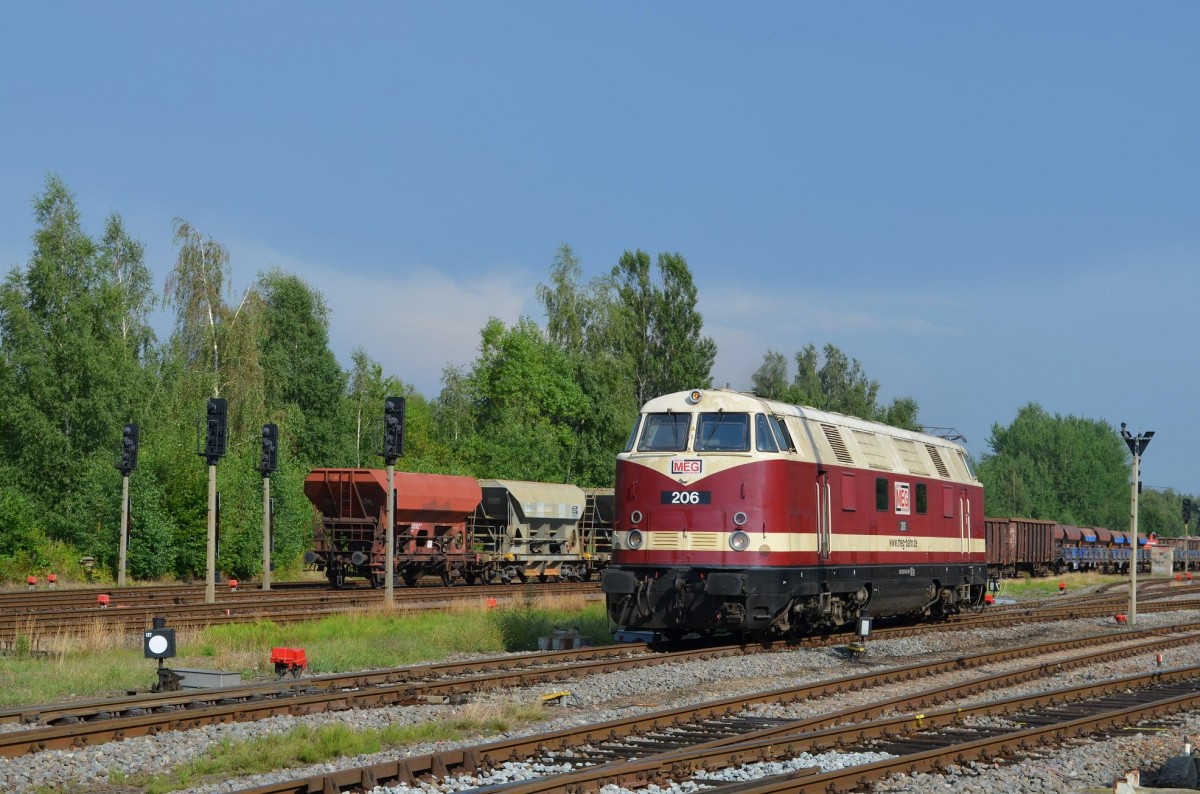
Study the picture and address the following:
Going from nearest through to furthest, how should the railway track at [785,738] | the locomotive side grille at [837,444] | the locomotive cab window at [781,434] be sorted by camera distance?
the railway track at [785,738] → the locomotive cab window at [781,434] → the locomotive side grille at [837,444]

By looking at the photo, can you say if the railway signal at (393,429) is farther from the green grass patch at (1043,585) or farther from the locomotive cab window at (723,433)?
the green grass patch at (1043,585)

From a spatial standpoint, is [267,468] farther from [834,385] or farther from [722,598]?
[834,385]

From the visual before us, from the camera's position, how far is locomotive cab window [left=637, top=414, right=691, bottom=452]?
18641 mm

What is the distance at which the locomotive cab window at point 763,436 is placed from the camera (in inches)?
712

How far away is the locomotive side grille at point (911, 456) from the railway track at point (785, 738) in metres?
7.00

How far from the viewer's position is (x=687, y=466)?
1827 cm

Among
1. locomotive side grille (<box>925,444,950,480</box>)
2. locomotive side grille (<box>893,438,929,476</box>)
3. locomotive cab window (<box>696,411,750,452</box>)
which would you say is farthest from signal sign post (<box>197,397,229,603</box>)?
locomotive side grille (<box>925,444,950,480</box>)

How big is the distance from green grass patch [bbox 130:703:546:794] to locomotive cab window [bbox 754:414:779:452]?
685cm

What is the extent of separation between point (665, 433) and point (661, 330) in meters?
53.3

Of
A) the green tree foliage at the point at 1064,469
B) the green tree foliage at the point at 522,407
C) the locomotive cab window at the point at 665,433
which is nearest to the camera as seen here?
the locomotive cab window at the point at 665,433

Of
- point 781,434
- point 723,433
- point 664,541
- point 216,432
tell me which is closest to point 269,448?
point 216,432

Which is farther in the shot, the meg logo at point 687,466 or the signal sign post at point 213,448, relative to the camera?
the signal sign post at point 213,448

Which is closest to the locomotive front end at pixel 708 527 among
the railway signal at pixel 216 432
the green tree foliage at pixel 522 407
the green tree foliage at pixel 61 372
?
the railway signal at pixel 216 432

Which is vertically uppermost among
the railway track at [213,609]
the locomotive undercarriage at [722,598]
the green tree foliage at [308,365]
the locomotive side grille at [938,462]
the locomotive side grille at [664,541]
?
the green tree foliage at [308,365]
